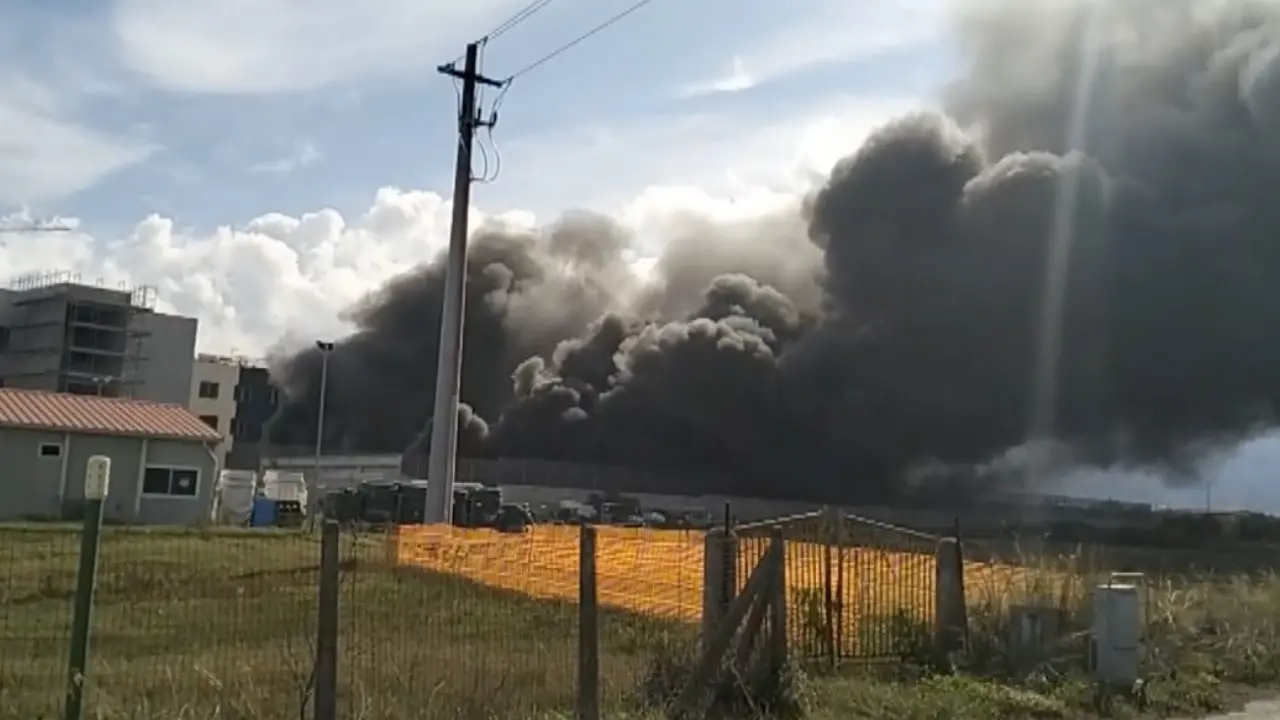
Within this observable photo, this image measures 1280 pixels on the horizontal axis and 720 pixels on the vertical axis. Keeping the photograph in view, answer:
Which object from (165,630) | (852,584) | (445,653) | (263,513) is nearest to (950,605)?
(852,584)

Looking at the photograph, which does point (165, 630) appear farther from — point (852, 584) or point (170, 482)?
point (170, 482)

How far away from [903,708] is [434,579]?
681 centimetres

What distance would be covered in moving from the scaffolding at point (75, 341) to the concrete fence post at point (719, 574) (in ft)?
227

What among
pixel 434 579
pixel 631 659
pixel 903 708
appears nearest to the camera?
pixel 903 708

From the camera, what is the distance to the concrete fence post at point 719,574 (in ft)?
29.5

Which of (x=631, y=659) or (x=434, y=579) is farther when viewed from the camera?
(x=434, y=579)

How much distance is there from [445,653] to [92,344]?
7079 cm

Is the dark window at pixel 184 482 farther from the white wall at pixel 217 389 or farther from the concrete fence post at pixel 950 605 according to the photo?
the white wall at pixel 217 389

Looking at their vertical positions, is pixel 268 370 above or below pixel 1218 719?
above

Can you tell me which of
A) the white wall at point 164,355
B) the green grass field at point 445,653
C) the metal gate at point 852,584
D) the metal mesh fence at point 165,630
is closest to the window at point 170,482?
the metal mesh fence at point 165,630

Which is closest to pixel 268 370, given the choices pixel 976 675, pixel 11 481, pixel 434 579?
pixel 11 481

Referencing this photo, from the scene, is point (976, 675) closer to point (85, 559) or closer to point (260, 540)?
point (85, 559)

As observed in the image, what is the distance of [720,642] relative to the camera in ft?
26.6

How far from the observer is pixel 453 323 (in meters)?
29.4
